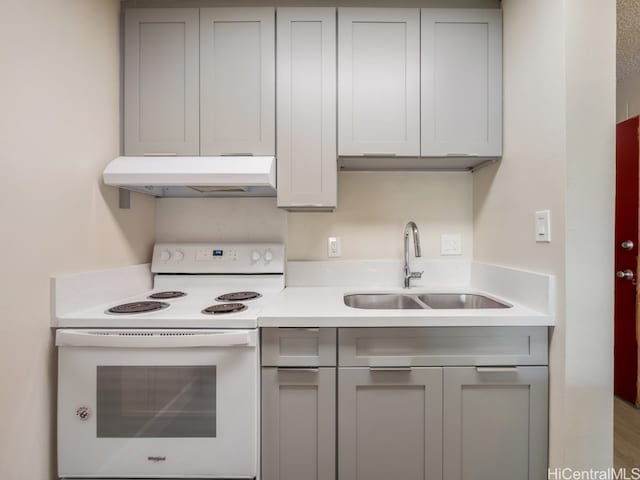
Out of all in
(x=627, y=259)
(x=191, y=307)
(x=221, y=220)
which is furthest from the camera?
(x=627, y=259)

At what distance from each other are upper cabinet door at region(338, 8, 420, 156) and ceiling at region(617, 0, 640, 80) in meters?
1.37

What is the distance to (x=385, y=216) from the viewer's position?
1.86m

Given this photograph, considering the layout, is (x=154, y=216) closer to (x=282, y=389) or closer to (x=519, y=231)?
(x=282, y=389)

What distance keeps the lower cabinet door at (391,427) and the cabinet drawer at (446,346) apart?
4 cm

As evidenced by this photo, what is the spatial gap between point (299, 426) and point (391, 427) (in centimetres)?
34

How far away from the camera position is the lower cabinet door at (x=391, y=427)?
1.17 m

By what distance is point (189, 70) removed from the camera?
1.49 meters

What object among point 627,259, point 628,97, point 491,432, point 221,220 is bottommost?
point 491,432

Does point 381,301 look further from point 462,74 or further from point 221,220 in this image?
point 462,74

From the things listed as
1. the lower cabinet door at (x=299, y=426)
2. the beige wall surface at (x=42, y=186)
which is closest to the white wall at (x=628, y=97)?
the lower cabinet door at (x=299, y=426)

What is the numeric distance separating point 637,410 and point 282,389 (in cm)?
254

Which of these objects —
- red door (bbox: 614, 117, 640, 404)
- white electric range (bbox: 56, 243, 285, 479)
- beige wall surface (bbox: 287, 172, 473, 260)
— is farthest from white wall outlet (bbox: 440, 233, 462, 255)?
red door (bbox: 614, 117, 640, 404)

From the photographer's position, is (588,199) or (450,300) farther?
(450,300)

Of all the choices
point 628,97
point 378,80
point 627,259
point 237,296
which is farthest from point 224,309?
point 628,97
